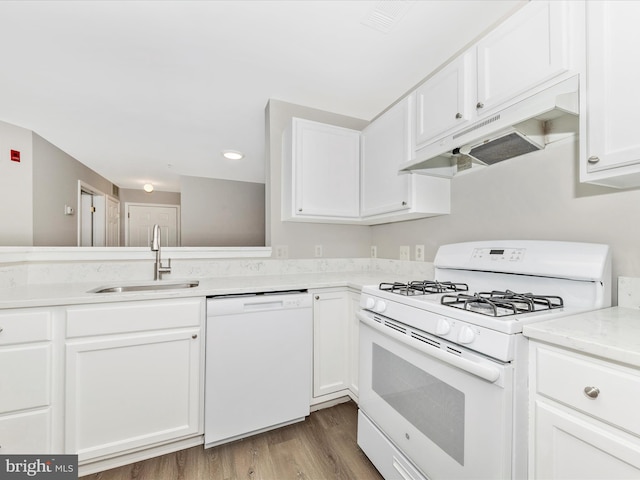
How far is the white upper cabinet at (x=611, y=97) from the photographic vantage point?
2.88 feet

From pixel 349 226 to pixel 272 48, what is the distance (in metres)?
1.51

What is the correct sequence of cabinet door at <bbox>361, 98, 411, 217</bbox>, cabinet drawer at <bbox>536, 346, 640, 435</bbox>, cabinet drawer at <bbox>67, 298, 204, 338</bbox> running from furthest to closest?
1. cabinet door at <bbox>361, 98, 411, 217</bbox>
2. cabinet drawer at <bbox>67, 298, 204, 338</bbox>
3. cabinet drawer at <bbox>536, 346, 640, 435</bbox>

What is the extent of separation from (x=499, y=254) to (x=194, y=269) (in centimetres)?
196

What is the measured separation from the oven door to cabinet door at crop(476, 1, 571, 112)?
111 cm

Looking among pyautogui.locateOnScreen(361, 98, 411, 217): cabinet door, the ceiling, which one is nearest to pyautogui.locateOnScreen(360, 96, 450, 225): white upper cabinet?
pyautogui.locateOnScreen(361, 98, 411, 217): cabinet door

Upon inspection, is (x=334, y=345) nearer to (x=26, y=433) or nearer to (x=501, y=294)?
(x=501, y=294)

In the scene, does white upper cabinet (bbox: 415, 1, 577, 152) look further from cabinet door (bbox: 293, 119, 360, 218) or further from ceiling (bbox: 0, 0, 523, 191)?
cabinet door (bbox: 293, 119, 360, 218)

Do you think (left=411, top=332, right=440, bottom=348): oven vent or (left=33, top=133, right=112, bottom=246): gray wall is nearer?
(left=411, top=332, right=440, bottom=348): oven vent

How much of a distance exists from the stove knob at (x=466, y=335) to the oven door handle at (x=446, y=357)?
6 cm

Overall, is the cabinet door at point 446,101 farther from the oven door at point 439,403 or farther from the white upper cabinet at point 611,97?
the oven door at point 439,403

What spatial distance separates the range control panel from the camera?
1313 mm

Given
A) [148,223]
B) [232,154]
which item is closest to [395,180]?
[232,154]

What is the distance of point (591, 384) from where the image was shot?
720mm

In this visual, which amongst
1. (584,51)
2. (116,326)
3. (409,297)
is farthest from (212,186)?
(584,51)
